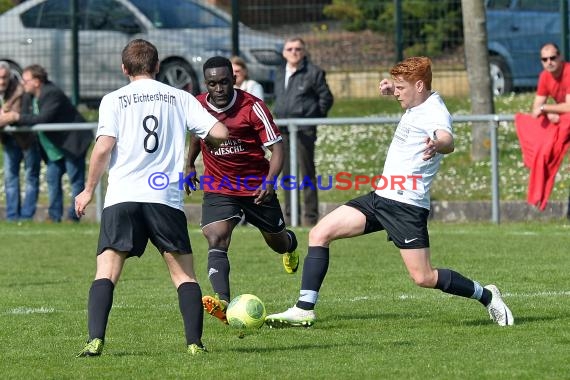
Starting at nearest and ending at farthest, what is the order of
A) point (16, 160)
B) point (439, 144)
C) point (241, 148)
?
point (439, 144) → point (241, 148) → point (16, 160)

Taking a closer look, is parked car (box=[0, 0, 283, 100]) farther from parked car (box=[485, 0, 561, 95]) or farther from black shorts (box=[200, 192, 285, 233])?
black shorts (box=[200, 192, 285, 233])

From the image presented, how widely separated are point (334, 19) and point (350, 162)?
612 centimetres

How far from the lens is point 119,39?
2241cm

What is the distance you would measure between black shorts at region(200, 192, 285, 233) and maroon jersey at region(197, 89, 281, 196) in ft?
0.19

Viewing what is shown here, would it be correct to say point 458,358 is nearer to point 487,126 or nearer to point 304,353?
point 304,353

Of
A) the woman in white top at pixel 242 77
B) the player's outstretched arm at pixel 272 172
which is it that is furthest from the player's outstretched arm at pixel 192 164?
the woman in white top at pixel 242 77

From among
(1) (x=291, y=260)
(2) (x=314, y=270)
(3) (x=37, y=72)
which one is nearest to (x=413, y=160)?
(2) (x=314, y=270)

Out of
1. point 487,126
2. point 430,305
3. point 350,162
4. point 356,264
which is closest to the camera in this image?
point 430,305

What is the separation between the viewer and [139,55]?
8180mm

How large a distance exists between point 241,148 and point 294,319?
5.01 ft

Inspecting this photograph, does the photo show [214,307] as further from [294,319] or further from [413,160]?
[413,160]

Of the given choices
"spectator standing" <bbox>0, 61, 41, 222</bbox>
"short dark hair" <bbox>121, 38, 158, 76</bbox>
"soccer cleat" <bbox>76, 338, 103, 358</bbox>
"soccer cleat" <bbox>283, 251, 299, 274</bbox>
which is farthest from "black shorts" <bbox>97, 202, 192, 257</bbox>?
"spectator standing" <bbox>0, 61, 41, 222</bbox>

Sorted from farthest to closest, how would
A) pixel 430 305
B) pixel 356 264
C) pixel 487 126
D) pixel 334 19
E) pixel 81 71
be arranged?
1. pixel 334 19
2. pixel 81 71
3. pixel 487 126
4. pixel 356 264
5. pixel 430 305

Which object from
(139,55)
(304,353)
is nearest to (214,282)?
(304,353)
